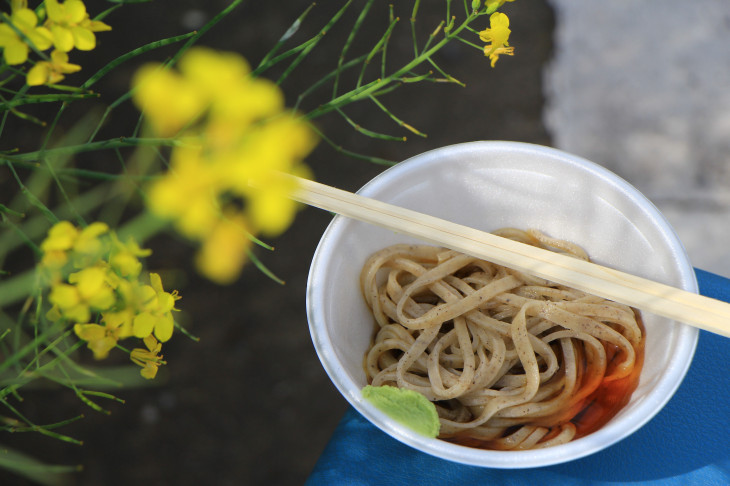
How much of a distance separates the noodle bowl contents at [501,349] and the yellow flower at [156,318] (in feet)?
0.90

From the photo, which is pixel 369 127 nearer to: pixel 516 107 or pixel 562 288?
pixel 516 107

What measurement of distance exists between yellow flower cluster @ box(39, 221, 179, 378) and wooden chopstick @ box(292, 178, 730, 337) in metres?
0.19

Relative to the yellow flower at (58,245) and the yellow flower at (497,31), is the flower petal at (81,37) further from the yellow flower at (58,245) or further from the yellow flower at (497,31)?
the yellow flower at (497,31)

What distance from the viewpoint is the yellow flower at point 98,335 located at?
1.13ft

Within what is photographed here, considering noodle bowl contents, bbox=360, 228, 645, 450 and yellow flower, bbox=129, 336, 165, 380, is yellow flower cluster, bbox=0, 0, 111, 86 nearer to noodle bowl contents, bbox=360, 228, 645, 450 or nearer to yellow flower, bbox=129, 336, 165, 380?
yellow flower, bbox=129, 336, 165, 380

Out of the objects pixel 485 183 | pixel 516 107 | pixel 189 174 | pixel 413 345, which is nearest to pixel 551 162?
pixel 485 183

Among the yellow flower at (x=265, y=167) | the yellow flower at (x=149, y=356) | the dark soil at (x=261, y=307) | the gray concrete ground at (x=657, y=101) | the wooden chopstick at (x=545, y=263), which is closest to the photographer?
the yellow flower at (x=265, y=167)

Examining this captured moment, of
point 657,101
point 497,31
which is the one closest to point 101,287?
point 497,31

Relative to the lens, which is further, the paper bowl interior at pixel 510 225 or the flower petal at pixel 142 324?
the paper bowl interior at pixel 510 225

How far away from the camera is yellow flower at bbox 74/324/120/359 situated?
0.35m

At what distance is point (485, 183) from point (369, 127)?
819 millimetres

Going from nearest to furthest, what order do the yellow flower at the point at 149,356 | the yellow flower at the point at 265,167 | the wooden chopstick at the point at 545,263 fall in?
the yellow flower at the point at 265,167, the yellow flower at the point at 149,356, the wooden chopstick at the point at 545,263

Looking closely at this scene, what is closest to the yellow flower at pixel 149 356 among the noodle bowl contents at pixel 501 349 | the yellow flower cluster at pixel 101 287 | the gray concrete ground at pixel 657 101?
the yellow flower cluster at pixel 101 287

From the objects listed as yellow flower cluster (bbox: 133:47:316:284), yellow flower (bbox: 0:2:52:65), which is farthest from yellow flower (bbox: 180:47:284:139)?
yellow flower (bbox: 0:2:52:65)
